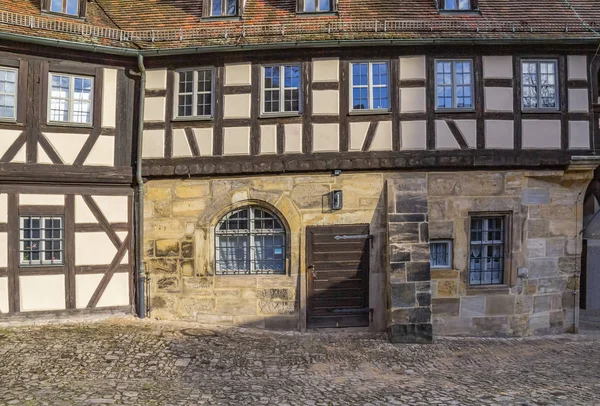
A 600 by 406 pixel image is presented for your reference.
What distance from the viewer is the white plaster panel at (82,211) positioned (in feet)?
36.0

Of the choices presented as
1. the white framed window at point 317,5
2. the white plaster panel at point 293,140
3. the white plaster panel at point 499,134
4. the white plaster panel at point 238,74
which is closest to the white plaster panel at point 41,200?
the white plaster panel at point 238,74

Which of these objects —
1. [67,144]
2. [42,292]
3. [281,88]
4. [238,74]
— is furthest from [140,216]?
[281,88]

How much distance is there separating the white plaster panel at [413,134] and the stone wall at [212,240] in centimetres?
85

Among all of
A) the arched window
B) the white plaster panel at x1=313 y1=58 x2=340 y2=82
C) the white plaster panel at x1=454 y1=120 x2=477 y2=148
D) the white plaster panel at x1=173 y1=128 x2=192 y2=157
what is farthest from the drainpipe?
the white plaster panel at x1=454 y1=120 x2=477 y2=148

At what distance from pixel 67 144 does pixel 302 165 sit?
15.8 feet

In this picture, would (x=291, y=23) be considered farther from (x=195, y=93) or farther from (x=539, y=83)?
(x=539, y=83)

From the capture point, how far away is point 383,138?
1089 cm

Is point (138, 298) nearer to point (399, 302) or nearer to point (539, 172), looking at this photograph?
point (399, 302)

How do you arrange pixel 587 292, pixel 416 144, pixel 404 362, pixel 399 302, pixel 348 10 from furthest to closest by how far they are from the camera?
pixel 587 292
pixel 348 10
pixel 416 144
pixel 399 302
pixel 404 362

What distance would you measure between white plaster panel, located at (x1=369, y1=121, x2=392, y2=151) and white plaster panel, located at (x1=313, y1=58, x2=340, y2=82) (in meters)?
1.34

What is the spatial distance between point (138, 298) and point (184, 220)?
1.91 meters

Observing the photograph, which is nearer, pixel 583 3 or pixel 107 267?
pixel 107 267

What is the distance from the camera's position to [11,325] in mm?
10391

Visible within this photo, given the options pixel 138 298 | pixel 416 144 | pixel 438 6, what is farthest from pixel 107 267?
pixel 438 6
